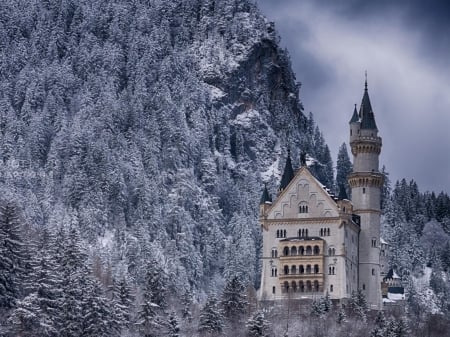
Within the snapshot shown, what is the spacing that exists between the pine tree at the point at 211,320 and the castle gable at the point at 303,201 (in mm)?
29007

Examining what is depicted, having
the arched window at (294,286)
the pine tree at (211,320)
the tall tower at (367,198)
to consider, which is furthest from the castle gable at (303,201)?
the pine tree at (211,320)

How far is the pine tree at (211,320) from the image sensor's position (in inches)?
4218

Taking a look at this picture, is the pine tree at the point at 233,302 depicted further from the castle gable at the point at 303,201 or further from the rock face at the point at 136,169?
the rock face at the point at 136,169

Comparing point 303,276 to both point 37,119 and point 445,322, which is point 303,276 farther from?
point 37,119

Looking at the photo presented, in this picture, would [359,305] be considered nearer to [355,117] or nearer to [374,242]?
[374,242]

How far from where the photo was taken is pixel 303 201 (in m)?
137

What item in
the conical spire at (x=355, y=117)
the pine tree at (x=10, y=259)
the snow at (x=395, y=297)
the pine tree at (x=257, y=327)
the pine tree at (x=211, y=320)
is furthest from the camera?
the snow at (x=395, y=297)

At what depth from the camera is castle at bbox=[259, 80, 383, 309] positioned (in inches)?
5305

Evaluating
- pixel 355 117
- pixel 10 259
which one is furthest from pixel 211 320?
pixel 355 117

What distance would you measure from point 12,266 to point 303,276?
160ft

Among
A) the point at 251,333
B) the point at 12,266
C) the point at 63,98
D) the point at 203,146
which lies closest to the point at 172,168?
the point at 203,146

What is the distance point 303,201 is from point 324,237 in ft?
13.6

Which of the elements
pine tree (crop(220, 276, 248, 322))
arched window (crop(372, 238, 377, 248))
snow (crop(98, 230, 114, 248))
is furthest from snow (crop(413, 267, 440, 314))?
pine tree (crop(220, 276, 248, 322))

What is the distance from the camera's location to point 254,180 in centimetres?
19212
